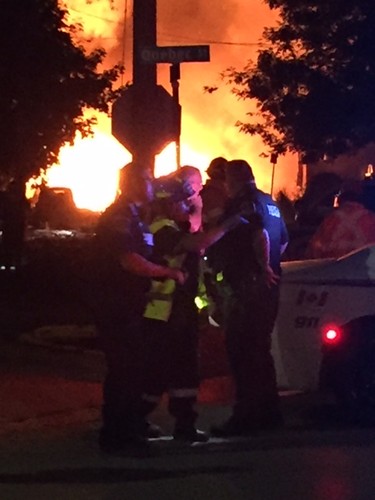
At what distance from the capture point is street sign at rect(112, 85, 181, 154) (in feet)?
34.9

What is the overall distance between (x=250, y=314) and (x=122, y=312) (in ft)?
3.29

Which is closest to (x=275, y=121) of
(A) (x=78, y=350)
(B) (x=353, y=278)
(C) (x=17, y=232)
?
(C) (x=17, y=232)

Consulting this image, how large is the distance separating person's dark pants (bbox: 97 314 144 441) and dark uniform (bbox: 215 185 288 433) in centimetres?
83

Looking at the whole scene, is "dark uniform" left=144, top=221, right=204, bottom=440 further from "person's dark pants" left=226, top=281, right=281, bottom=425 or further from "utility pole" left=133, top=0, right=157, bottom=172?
"utility pole" left=133, top=0, right=157, bottom=172

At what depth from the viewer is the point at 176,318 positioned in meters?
8.55

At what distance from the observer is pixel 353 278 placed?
8930 mm

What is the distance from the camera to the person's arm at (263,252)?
870cm

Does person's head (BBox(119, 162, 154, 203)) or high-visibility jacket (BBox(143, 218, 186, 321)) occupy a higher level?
person's head (BBox(119, 162, 154, 203))

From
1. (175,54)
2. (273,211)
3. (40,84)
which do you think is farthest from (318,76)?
(273,211)

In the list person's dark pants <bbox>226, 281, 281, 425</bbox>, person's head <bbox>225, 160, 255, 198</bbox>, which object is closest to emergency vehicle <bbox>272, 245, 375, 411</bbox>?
person's dark pants <bbox>226, 281, 281, 425</bbox>

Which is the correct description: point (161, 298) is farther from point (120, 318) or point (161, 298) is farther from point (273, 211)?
point (273, 211)

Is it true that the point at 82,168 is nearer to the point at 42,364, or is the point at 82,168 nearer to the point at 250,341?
the point at 42,364

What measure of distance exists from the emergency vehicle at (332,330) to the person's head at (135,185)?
128 centimetres

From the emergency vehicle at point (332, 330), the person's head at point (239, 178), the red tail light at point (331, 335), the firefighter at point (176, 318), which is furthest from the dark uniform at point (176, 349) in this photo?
the red tail light at point (331, 335)
